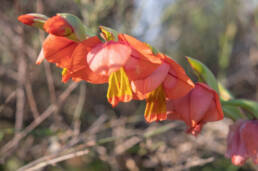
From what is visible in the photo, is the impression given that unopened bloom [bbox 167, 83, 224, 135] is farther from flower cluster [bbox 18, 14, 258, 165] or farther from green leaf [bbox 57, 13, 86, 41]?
green leaf [bbox 57, 13, 86, 41]

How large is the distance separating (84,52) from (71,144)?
2.00 ft

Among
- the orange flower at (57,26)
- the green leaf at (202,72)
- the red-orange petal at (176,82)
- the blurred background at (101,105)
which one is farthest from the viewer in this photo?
the blurred background at (101,105)

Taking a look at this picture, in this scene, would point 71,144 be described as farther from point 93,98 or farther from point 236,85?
point 236,85

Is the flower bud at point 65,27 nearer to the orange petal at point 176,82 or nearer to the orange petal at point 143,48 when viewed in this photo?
the orange petal at point 143,48

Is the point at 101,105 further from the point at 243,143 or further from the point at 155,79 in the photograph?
the point at 155,79

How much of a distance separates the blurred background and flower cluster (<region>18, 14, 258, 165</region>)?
0.91 ft

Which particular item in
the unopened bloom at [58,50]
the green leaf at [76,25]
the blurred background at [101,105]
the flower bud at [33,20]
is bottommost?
the blurred background at [101,105]

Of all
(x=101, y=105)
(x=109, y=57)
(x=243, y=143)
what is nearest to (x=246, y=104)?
(x=243, y=143)

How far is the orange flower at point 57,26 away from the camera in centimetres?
51

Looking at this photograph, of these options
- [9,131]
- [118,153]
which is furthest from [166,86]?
[118,153]

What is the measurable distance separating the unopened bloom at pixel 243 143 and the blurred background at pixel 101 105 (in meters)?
0.15

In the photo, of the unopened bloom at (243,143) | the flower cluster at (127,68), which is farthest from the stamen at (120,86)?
the unopened bloom at (243,143)

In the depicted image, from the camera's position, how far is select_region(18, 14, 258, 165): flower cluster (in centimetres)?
53

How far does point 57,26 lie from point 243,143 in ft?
2.02
